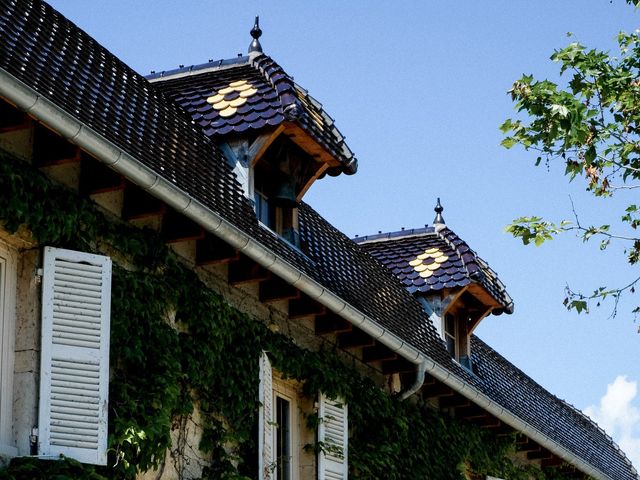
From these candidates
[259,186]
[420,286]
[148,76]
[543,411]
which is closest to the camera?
[259,186]

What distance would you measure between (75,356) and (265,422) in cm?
305

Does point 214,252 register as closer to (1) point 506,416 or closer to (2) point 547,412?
(1) point 506,416

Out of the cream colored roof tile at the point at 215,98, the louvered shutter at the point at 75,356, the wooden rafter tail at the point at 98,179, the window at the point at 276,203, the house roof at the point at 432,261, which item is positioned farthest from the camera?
the house roof at the point at 432,261

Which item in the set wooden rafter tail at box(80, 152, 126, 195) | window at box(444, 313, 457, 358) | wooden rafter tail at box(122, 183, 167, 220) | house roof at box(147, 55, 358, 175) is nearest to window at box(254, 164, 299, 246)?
house roof at box(147, 55, 358, 175)

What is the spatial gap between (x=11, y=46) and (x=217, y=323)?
2.97 m

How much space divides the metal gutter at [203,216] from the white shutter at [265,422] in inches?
33.3

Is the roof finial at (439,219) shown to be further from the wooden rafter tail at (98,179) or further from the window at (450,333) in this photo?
the wooden rafter tail at (98,179)

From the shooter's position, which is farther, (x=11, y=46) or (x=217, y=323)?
(x=217, y=323)

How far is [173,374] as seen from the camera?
1195 cm

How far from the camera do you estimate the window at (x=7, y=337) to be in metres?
10.4

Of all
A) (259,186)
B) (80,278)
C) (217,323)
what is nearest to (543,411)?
(259,186)

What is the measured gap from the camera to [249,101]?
15.3 m

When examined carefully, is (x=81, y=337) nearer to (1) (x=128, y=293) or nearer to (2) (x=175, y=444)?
(1) (x=128, y=293)

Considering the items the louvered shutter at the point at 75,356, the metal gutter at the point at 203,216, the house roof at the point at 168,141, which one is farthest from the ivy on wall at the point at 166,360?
the house roof at the point at 168,141
